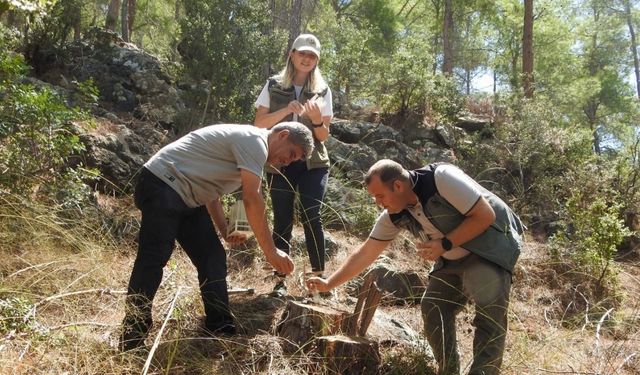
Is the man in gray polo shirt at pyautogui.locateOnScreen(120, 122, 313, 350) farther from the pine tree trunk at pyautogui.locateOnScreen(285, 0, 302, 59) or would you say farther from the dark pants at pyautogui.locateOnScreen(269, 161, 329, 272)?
the pine tree trunk at pyautogui.locateOnScreen(285, 0, 302, 59)

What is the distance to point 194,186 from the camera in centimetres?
274

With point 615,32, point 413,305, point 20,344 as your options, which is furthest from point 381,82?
point 615,32

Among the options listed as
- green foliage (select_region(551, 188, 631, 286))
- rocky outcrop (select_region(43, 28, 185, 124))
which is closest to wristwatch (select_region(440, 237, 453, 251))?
green foliage (select_region(551, 188, 631, 286))

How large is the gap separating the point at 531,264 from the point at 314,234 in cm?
374

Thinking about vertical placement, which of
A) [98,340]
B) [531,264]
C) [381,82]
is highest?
[381,82]

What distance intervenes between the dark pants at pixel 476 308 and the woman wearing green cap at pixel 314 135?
2.84 ft

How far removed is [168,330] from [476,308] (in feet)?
5.44

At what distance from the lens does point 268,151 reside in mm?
2793

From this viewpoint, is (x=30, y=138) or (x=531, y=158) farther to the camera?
(x=531, y=158)

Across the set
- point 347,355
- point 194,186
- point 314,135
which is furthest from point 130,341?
point 314,135

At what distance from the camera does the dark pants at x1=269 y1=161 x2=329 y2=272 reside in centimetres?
347

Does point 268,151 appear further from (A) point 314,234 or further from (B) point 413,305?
(B) point 413,305

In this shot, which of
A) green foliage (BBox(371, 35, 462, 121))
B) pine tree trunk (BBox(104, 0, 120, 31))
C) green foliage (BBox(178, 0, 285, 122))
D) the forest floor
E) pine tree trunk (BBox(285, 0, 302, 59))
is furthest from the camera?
pine tree trunk (BBox(104, 0, 120, 31))

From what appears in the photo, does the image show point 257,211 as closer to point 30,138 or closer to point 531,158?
point 30,138
